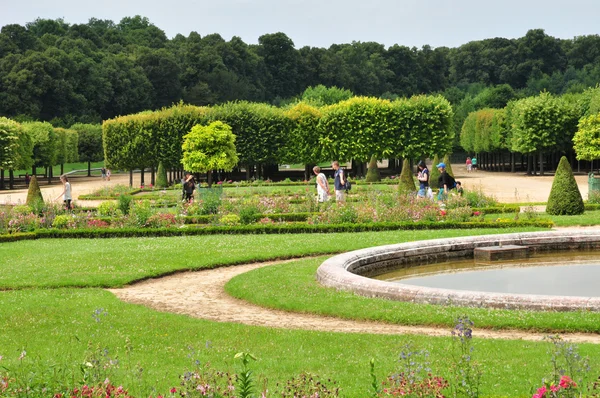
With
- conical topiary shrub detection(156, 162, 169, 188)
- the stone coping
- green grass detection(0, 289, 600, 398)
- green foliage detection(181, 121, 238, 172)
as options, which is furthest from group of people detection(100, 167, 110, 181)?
green grass detection(0, 289, 600, 398)

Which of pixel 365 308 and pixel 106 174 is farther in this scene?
pixel 106 174

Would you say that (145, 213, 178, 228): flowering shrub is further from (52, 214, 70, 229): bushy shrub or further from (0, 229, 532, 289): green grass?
(52, 214, 70, 229): bushy shrub

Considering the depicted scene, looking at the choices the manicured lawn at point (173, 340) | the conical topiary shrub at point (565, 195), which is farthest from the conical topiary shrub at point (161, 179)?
the manicured lawn at point (173, 340)

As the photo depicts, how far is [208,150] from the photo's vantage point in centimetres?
4706

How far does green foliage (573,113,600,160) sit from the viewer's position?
54.2m

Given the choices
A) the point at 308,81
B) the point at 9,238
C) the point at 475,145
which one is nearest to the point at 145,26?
the point at 308,81

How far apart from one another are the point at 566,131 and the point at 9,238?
162 feet

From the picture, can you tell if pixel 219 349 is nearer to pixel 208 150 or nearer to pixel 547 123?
pixel 208 150

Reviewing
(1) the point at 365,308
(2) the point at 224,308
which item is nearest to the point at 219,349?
(1) the point at 365,308

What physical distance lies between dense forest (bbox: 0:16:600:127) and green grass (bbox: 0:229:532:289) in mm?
61940

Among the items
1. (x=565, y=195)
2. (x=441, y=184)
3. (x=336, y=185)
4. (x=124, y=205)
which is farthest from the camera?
(x=441, y=184)

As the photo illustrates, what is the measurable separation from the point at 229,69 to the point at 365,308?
96940 millimetres

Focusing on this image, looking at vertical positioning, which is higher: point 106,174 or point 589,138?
point 589,138

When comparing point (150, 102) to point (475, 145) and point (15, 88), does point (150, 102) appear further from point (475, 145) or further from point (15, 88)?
point (475, 145)
